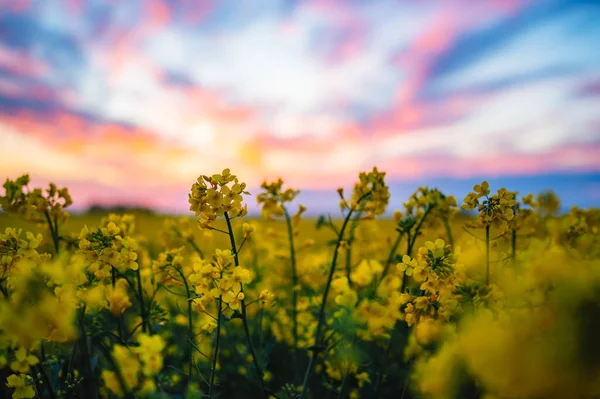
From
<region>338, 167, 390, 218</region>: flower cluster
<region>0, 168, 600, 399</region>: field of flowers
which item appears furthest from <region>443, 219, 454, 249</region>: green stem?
<region>338, 167, 390, 218</region>: flower cluster

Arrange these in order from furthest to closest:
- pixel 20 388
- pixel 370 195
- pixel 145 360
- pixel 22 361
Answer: pixel 370 195 → pixel 20 388 → pixel 22 361 → pixel 145 360

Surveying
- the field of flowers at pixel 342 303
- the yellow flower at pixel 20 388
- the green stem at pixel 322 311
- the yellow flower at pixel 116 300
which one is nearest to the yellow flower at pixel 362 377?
the field of flowers at pixel 342 303

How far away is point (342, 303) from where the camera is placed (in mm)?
2531

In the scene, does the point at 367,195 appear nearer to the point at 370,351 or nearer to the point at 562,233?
the point at 370,351

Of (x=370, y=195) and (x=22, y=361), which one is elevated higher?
(x=370, y=195)

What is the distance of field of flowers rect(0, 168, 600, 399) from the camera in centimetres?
103

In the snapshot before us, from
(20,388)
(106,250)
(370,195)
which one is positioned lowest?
(20,388)

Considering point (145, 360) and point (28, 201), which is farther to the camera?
point (28, 201)

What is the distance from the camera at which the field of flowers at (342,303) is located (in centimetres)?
103

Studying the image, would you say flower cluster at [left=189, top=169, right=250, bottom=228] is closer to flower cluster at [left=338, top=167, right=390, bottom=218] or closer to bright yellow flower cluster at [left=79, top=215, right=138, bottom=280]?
bright yellow flower cluster at [left=79, top=215, right=138, bottom=280]

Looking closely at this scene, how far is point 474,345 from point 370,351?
234 centimetres

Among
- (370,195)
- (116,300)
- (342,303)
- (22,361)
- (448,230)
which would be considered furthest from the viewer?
(448,230)

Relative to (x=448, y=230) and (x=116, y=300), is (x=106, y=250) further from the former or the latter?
(x=448, y=230)

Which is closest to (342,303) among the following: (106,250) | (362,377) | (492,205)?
(362,377)
